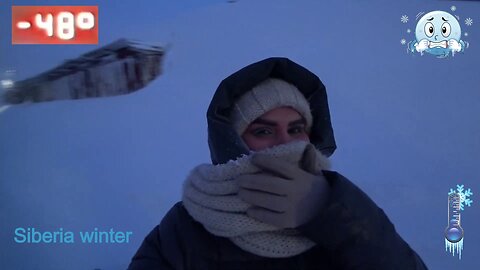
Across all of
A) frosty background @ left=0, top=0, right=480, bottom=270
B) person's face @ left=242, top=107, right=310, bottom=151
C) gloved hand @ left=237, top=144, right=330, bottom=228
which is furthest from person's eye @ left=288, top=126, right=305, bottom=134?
frosty background @ left=0, top=0, right=480, bottom=270

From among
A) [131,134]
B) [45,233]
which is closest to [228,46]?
[131,134]

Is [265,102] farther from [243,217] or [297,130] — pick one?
[243,217]

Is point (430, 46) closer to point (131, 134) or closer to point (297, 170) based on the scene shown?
point (131, 134)

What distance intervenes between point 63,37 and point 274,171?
1222 mm

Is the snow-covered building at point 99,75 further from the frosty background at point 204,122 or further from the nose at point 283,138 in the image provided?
the nose at point 283,138

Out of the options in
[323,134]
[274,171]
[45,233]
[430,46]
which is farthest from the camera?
[430,46]

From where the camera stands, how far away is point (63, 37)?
180 cm

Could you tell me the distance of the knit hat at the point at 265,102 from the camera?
0.94 metres

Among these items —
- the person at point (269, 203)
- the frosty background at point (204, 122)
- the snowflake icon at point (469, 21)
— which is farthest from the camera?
the snowflake icon at point (469, 21)

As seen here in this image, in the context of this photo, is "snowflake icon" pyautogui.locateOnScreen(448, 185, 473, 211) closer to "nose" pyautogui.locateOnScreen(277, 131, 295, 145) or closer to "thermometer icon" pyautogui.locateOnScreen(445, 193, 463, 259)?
"thermometer icon" pyautogui.locateOnScreen(445, 193, 463, 259)

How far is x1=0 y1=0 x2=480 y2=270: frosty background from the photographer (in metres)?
1.78

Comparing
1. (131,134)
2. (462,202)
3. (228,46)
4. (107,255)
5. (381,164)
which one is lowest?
(107,255)

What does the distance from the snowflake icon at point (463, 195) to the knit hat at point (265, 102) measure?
3.52 ft

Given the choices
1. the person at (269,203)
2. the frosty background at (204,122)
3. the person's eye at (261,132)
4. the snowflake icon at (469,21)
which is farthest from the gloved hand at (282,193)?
the snowflake icon at (469,21)
